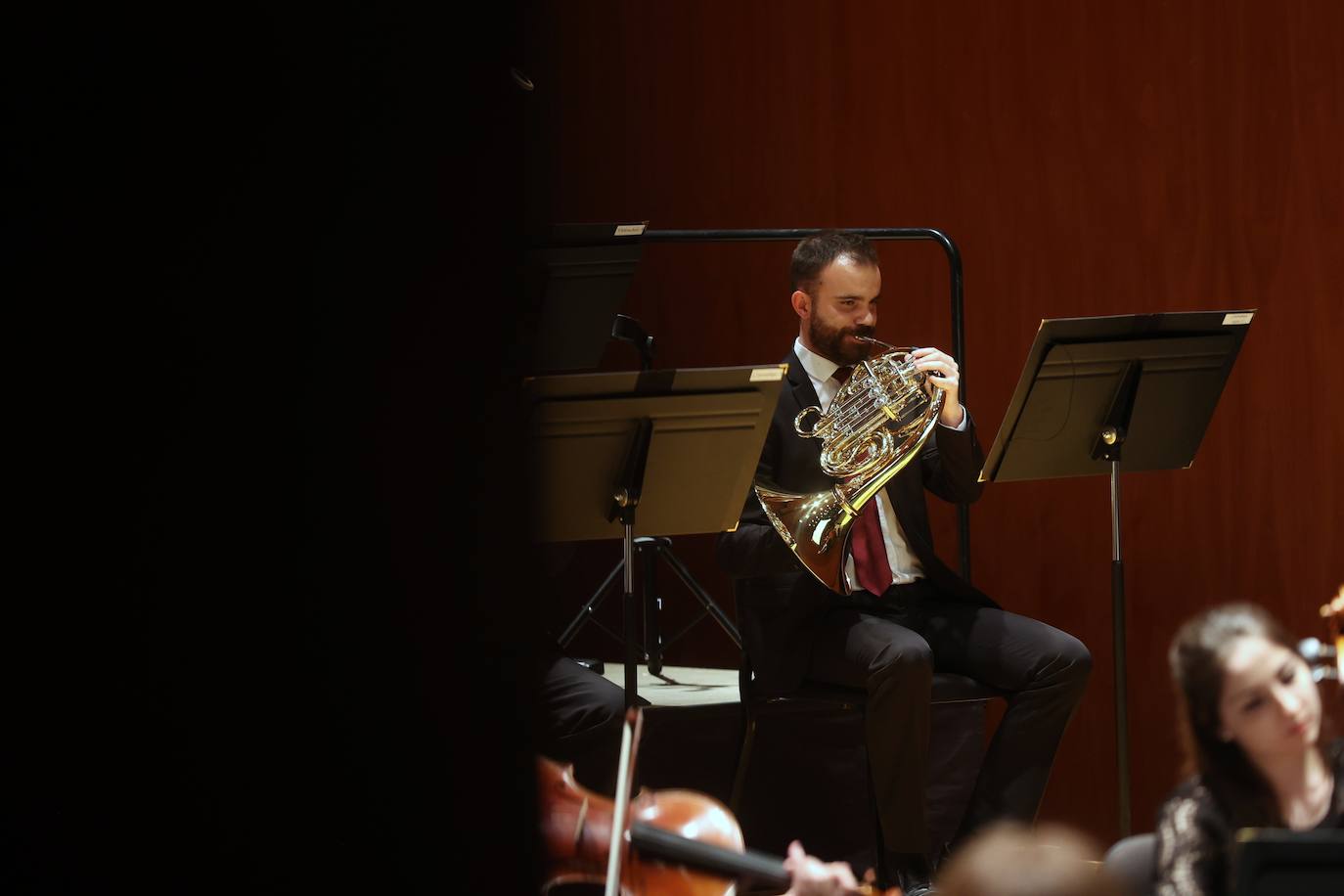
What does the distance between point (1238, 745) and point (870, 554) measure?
1.68m

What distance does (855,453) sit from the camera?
134 inches

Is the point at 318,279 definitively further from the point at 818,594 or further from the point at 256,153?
the point at 818,594

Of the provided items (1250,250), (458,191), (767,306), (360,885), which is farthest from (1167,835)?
(767,306)

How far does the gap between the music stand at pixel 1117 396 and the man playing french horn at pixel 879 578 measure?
18cm

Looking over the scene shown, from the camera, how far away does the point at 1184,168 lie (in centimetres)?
444

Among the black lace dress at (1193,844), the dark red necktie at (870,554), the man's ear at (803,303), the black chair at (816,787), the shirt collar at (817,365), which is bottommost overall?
the black chair at (816,787)

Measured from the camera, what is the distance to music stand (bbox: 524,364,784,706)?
2.94 metres

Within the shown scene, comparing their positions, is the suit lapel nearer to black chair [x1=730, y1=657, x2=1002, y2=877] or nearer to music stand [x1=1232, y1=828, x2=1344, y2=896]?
black chair [x1=730, y1=657, x2=1002, y2=877]

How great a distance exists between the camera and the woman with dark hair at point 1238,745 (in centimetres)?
187

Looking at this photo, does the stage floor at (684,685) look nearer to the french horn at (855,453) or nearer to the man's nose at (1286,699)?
the french horn at (855,453)

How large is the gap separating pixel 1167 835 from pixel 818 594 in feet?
5.30

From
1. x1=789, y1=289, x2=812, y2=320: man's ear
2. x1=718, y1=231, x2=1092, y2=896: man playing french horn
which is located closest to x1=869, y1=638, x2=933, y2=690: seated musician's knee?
x1=718, y1=231, x2=1092, y2=896: man playing french horn

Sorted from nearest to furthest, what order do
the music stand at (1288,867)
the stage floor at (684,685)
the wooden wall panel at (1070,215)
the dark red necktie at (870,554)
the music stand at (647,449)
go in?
the music stand at (1288,867) → the music stand at (647,449) → the dark red necktie at (870,554) → the stage floor at (684,685) → the wooden wall panel at (1070,215)

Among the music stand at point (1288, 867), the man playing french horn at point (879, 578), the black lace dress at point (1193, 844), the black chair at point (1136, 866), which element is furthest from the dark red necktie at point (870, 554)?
the music stand at point (1288, 867)
